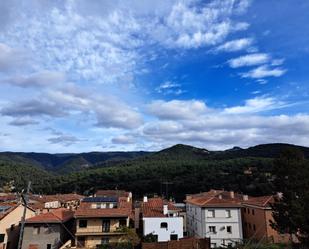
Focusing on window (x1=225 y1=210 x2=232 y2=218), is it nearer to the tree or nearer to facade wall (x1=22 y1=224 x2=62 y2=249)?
the tree

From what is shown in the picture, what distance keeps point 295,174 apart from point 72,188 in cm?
10525

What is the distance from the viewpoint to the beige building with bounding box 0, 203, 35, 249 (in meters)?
36.7

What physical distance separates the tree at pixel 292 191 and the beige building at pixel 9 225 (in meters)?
30.2

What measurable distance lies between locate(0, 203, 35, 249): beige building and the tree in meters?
30.2

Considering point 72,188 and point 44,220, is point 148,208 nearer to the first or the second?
point 44,220

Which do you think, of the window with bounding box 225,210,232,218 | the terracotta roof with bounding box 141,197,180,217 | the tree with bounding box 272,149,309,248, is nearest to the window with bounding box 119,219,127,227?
the terracotta roof with bounding box 141,197,180,217

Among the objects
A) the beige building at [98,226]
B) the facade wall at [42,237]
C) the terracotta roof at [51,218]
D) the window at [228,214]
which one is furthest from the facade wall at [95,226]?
the window at [228,214]

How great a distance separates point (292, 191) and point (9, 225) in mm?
32523

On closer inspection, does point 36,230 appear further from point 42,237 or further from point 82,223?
point 82,223

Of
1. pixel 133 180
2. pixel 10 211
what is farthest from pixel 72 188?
pixel 10 211

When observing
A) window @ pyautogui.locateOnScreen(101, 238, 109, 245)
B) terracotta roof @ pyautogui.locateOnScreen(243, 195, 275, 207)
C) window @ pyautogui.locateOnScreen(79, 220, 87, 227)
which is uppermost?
terracotta roof @ pyautogui.locateOnScreen(243, 195, 275, 207)

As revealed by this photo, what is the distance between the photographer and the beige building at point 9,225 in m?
36.7

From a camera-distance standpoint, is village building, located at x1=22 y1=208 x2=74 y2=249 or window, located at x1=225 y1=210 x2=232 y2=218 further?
window, located at x1=225 y1=210 x2=232 y2=218

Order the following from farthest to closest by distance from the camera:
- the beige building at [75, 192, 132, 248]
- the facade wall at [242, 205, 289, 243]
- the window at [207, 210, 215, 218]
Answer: the window at [207, 210, 215, 218]
the facade wall at [242, 205, 289, 243]
the beige building at [75, 192, 132, 248]
